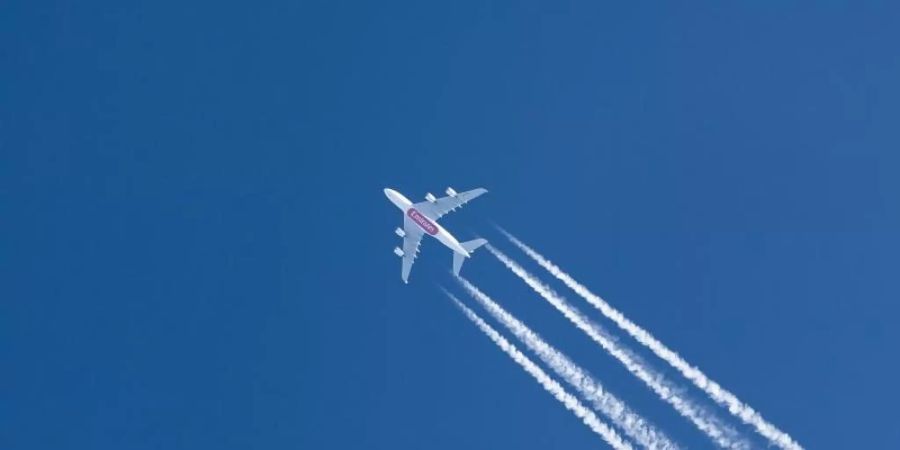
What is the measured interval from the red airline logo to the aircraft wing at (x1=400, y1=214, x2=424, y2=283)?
1.94 feet

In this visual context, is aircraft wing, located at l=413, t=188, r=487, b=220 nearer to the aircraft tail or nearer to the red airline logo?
the red airline logo

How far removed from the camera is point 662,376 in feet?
390

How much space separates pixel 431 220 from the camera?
433 feet

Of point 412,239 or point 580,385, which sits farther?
point 412,239

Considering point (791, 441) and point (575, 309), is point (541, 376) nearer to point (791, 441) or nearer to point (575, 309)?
point (575, 309)

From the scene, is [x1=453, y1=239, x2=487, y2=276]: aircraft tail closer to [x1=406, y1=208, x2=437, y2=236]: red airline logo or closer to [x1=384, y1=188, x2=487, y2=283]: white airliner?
[x1=384, y1=188, x2=487, y2=283]: white airliner

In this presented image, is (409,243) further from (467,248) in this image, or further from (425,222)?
(467,248)

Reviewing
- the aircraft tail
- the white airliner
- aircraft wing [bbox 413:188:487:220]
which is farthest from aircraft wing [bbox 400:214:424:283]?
the aircraft tail

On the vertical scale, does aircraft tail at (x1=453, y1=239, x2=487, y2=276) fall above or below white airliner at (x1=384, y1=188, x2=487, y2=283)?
below

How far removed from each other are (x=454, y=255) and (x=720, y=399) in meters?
30.7

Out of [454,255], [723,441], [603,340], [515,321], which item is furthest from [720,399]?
[454,255]

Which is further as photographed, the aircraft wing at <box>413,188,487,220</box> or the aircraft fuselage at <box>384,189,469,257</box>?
the aircraft fuselage at <box>384,189,469,257</box>

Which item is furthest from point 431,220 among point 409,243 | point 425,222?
point 409,243

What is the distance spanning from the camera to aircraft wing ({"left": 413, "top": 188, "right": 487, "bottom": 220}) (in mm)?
130500
